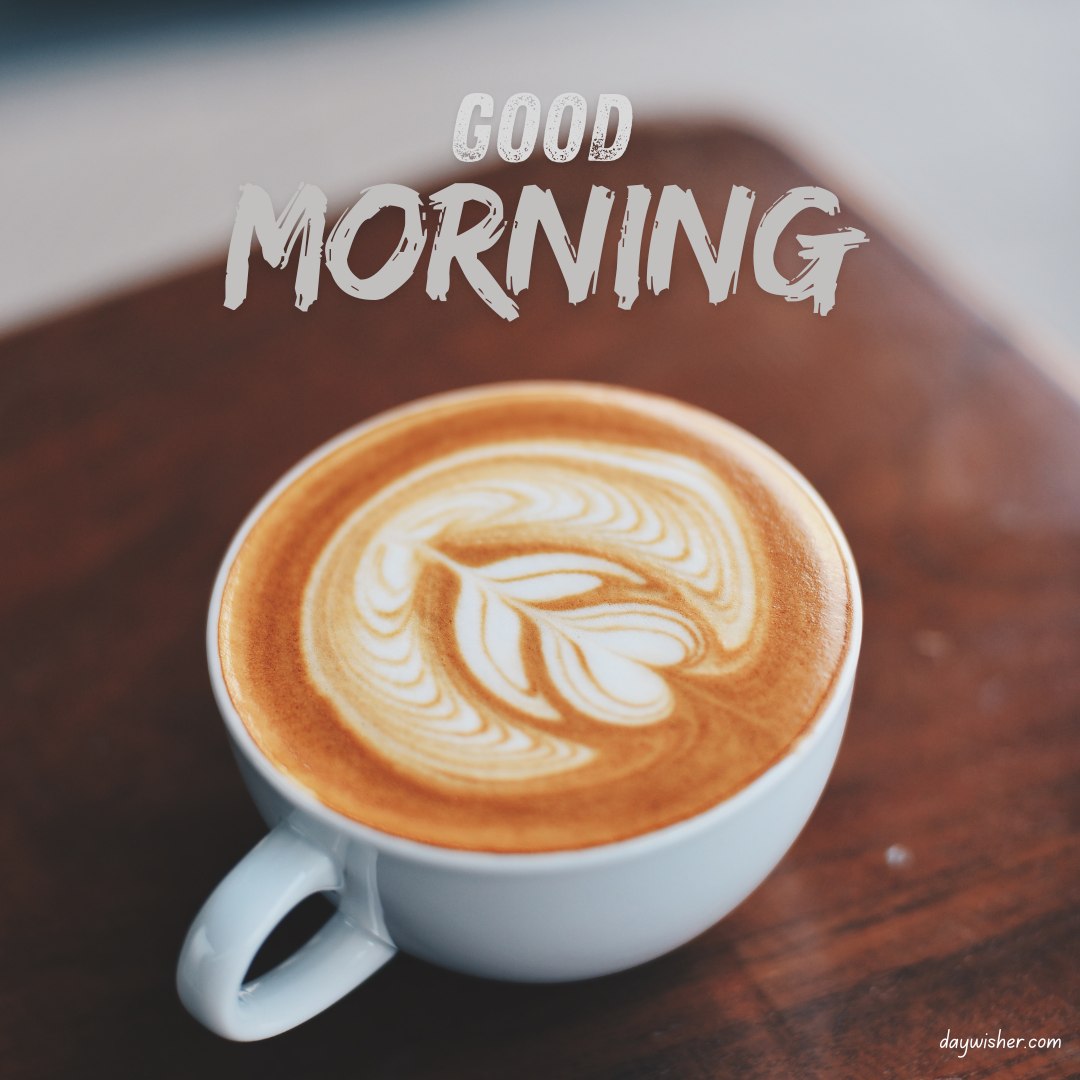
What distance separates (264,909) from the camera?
1.53ft

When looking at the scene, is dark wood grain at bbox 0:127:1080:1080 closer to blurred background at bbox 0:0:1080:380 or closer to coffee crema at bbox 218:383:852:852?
coffee crema at bbox 218:383:852:852

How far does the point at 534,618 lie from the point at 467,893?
0.15m

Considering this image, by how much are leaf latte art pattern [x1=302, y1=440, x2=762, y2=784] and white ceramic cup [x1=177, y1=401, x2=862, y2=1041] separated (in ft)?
0.15

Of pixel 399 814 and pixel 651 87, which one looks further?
pixel 651 87

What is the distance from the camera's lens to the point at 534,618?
1.82 ft

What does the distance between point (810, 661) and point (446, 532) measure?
8.1 inches

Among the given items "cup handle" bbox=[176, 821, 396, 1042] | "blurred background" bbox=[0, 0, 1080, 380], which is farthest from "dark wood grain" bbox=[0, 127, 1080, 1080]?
"blurred background" bbox=[0, 0, 1080, 380]

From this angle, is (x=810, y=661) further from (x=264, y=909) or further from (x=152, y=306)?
(x=152, y=306)

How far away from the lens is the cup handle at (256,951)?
46 cm

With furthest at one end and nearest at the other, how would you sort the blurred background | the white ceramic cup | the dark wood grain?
the blurred background → the dark wood grain → the white ceramic cup

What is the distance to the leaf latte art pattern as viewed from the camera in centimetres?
51

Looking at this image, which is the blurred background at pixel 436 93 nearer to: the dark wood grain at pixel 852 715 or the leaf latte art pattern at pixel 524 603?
the dark wood grain at pixel 852 715

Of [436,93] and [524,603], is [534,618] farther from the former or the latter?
[436,93]

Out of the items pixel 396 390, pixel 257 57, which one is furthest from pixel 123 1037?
pixel 257 57
